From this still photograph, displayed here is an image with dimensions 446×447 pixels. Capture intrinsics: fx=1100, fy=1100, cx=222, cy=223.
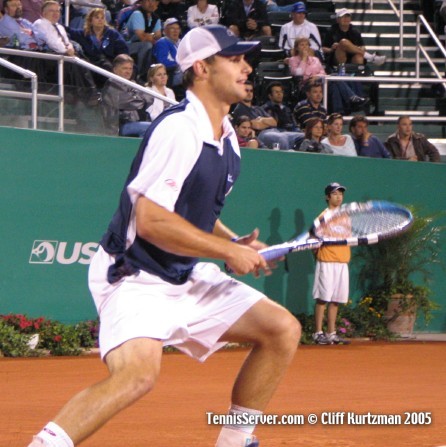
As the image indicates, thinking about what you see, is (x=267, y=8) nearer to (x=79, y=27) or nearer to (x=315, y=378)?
(x=79, y=27)

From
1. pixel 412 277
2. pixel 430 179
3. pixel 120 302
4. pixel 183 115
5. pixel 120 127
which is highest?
pixel 183 115

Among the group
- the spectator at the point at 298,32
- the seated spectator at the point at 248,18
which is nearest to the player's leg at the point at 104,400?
the spectator at the point at 298,32

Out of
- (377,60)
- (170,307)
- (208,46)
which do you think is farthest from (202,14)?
(170,307)

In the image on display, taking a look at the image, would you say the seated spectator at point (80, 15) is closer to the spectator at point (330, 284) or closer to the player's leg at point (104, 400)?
the spectator at point (330, 284)

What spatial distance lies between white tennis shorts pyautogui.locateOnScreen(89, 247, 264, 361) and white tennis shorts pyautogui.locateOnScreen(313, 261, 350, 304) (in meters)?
8.78

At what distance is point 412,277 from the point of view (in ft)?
51.2

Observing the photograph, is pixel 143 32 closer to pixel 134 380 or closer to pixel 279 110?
pixel 279 110

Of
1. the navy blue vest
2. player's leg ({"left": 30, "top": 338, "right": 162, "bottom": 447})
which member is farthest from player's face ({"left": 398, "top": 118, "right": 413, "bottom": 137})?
player's leg ({"left": 30, "top": 338, "right": 162, "bottom": 447})

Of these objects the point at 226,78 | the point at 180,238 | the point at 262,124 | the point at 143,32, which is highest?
the point at 226,78

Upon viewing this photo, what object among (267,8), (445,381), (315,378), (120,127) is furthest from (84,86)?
(267,8)

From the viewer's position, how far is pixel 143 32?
53.7 feet

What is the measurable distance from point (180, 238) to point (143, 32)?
12.1 m

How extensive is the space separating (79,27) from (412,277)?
234 inches

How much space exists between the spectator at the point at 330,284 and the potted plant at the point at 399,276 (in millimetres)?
1135
